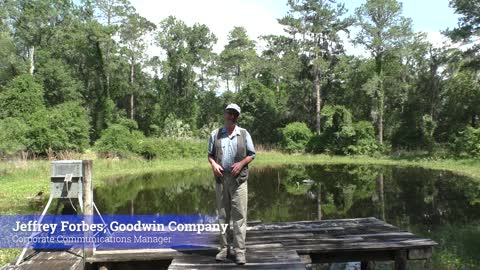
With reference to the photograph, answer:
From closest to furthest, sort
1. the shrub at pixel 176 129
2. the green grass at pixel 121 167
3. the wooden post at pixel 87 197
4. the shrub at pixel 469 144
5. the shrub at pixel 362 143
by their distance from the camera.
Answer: the wooden post at pixel 87 197 < the green grass at pixel 121 167 < the shrub at pixel 469 144 < the shrub at pixel 362 143 < the shrub at pixel 176 129

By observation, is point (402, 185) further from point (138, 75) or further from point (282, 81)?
point (138, 75)

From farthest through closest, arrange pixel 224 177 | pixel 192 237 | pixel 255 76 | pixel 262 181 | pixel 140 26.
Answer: pixel 255 76, pixel 140 26, pixel 262 181, pixel 192 237, pixel 224 177

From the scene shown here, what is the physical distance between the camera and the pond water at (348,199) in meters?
9.44

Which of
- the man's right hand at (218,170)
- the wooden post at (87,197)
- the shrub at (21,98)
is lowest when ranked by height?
the wooden post at (87,197)

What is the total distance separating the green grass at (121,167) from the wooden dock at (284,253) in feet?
7.28

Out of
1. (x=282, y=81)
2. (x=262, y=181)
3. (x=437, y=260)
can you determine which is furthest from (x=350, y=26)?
(x=437, y=260)

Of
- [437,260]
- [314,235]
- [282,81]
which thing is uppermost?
[282,81]

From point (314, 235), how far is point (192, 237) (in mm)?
1836

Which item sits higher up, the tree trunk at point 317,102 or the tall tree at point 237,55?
the tall tree at point 237,55

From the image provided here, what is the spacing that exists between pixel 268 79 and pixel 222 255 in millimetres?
39820

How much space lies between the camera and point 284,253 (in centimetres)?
559

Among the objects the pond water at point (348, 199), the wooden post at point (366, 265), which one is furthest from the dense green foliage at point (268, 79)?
the wooden post at point (366, 265)

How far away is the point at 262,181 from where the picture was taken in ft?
63.8

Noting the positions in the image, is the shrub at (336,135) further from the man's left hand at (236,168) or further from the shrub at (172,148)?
the man's left hand at (236,168)
